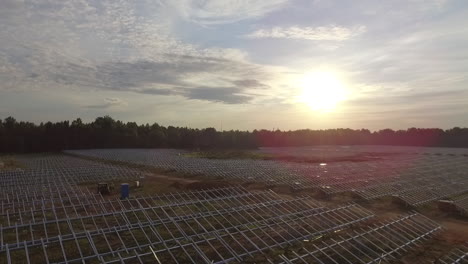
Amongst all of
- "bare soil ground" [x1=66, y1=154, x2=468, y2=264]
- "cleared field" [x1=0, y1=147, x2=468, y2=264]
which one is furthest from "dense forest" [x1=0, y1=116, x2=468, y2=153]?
"cleared field" [x1=0, y1=147, x2=468, y2=264]

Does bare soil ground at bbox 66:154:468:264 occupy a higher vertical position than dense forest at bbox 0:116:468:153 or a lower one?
lower

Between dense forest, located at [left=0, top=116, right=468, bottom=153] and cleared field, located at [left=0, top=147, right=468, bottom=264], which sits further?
dense forest, located at [left=0, top=116, right=468, bottom=153]

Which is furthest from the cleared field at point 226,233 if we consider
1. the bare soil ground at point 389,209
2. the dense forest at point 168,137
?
the dense forest at point 168,137

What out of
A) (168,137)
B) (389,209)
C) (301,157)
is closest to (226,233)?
(389,209)

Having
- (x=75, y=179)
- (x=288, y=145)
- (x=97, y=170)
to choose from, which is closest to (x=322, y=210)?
(x=75, y=179)

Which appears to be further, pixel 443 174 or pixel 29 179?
pixel 443 174

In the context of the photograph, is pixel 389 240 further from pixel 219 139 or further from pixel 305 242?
pixel 219 139

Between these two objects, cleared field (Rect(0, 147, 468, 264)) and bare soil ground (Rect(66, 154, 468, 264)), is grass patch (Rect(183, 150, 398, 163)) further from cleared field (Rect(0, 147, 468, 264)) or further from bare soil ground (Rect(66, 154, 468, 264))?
cleared field (Rect(0, 147, 468, 264))

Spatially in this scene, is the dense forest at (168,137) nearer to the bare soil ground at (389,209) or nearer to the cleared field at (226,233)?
the bare soil ground at (389,209)

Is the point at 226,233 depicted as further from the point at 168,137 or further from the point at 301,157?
the point at 168,137
